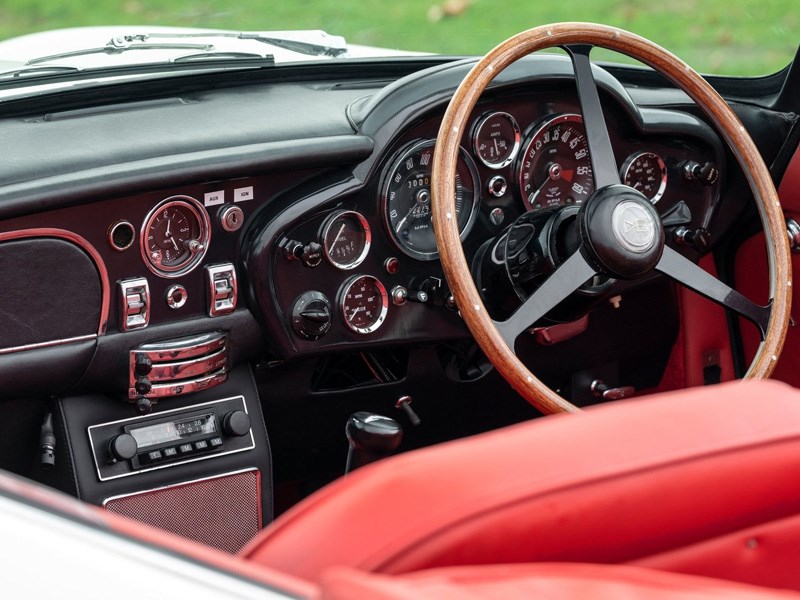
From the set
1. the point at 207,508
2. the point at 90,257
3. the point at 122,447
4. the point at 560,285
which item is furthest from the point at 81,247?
the point at 560,285

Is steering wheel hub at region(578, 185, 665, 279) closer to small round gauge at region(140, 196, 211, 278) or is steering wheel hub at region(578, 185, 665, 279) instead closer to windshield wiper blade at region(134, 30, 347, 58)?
small round gauge at region(140, 196, 211, 278)

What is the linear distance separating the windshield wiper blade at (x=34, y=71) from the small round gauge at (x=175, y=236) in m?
0.41

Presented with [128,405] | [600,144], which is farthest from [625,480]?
[128,405]

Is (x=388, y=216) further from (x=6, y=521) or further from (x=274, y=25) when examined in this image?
(x=6, y=521)

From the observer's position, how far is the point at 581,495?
111cm

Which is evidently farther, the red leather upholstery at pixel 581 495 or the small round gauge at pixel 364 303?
the small round gauge at pixel 364 303

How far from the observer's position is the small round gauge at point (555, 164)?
2455 mm

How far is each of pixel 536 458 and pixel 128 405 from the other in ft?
4.42

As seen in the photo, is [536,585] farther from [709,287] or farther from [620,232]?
[709,287]

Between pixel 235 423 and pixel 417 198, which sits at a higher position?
pixel 417 198

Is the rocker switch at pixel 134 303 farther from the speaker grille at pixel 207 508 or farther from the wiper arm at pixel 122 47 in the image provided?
the wiper arm at pixel 122 47

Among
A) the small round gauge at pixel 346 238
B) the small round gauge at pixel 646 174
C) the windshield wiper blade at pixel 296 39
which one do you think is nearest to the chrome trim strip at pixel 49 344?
the small round gauge at pixel 346 238

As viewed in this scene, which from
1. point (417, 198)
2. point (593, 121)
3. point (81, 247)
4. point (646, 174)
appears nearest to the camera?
point (81, 247)

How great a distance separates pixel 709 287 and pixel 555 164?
428mm
